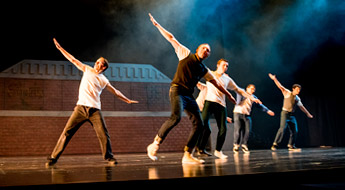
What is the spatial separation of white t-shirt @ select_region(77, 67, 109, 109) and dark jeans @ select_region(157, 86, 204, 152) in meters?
1.11

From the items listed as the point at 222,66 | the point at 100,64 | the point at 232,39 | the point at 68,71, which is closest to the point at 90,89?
the point at 100,64

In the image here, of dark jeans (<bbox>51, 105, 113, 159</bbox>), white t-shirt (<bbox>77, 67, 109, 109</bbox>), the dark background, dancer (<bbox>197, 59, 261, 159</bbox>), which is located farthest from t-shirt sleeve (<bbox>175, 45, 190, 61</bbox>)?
the dark background

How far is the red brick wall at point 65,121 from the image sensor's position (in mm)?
9281

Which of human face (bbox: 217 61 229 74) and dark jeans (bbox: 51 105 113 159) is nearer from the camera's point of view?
dark jeans (bbox: 51 105 113 159)

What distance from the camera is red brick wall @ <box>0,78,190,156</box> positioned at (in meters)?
9.28

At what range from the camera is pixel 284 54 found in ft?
32.6

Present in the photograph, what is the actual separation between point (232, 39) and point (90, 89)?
735cm

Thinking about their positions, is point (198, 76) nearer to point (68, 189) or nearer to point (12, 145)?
point (68, 189)

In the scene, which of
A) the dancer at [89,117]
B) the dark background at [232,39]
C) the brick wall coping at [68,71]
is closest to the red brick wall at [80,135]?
the brick wall coping at [68,71]

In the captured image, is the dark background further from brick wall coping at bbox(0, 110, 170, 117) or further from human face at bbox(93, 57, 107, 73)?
human face at bbox(93, 57, 107, 73)

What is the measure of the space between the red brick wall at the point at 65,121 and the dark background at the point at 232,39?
34.8 inches

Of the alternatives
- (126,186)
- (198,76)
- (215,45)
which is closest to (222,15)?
(215,45)

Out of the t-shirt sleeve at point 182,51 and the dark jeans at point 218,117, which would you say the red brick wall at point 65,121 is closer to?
the dark jeans at point 218,117

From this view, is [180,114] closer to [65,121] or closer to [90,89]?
[90,89]
